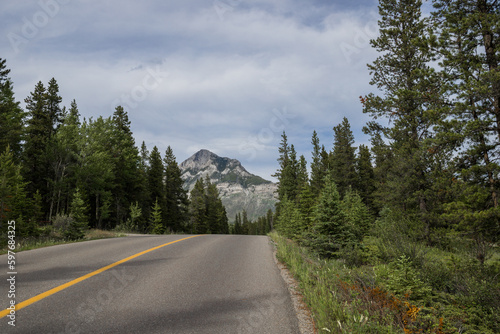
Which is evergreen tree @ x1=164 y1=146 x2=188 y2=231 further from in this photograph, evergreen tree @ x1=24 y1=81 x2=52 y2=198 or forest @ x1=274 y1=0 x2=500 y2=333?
forest @ x1=274 y1=0 x2=500 y2=333

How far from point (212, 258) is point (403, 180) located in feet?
48.5

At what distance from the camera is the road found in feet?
10.9

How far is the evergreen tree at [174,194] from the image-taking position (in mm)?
47938

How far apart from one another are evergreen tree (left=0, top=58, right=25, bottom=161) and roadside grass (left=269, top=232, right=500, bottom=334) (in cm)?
3161

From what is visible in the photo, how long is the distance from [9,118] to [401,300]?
37.8m

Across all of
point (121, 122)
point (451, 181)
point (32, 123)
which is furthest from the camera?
point (121, 122)

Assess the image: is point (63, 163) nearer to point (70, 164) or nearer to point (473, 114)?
point (70, 164)

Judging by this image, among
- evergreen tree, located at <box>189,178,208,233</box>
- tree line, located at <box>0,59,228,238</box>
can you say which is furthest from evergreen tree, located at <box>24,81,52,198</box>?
evergreen tree, located at <box>189,178,208,233</box>

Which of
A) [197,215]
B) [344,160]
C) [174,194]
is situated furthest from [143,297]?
[197,215]

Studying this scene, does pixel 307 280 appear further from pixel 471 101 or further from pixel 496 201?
pixel 471 101

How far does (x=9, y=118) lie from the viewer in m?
27.9

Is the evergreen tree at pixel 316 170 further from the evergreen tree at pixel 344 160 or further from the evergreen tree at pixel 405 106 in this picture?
the evergreen tree at pixel 405 106

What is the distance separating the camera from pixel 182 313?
148 inches

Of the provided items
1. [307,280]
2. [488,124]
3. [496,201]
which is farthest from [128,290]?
[488,124]
